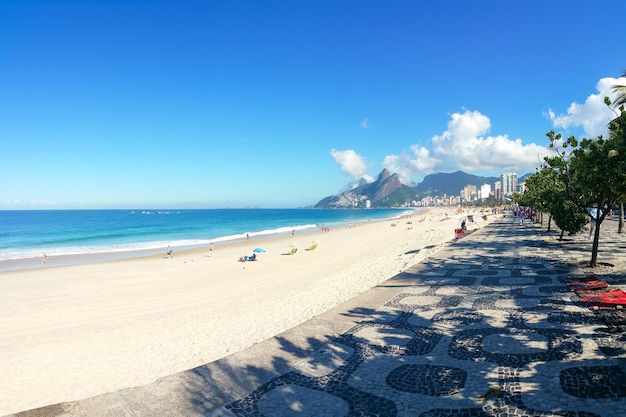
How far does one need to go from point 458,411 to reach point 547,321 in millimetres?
3687

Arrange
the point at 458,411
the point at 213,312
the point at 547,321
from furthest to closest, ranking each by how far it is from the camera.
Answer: the point at 213,312 < the point at 547,321 < the point at 458,411

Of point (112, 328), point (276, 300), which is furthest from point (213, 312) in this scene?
point (112, 328)

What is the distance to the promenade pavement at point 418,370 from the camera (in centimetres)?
416

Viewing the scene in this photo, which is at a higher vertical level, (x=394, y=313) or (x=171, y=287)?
(x=394, y=313)

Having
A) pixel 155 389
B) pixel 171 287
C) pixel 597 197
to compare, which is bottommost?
pixel 171 287

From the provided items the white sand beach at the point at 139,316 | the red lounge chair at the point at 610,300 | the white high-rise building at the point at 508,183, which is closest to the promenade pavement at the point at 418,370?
the red lounge chair at the point at 610,300

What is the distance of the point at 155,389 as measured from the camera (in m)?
4.82

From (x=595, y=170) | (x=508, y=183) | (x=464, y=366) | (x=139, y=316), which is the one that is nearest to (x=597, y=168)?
(x=595, y=170)

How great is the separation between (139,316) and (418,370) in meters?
9.03

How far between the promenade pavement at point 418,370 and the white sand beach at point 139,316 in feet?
5.44

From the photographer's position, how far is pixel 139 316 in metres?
11.0

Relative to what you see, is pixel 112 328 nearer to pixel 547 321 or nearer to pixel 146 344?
pixel 146 344

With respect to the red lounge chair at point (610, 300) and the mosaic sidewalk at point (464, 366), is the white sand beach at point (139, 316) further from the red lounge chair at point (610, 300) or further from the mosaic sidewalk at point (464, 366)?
the red lounge chair at point (610, 300)

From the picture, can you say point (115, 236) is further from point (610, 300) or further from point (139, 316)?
point (610, 300)
